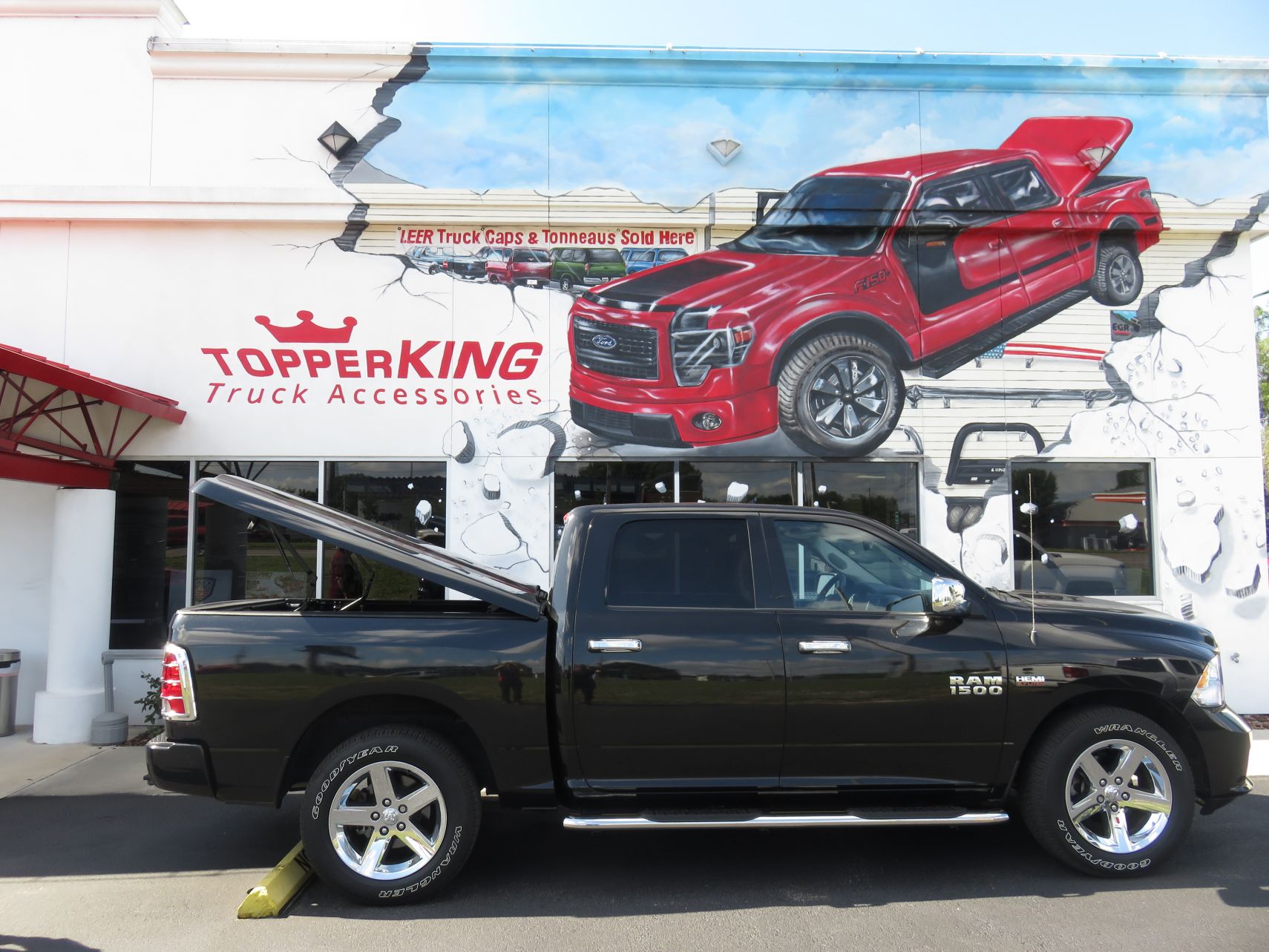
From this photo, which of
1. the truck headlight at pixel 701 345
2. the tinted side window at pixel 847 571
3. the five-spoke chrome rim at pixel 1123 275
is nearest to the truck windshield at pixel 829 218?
the truck headlight at pixel 701 345

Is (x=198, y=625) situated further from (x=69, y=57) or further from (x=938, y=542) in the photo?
(x=69, y=57)

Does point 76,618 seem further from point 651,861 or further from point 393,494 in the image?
point 651,861

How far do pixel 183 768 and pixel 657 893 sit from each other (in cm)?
248

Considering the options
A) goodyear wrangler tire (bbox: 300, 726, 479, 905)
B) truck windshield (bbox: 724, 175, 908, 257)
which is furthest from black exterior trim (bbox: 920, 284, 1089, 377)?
goodyear wrangler tire (bbox: 300, 726, 479, 905)

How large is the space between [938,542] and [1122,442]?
2353 mm

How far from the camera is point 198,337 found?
9.43 m

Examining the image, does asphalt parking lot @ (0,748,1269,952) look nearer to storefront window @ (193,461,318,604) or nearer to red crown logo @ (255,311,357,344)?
storefront window @ (193,461,318,604)

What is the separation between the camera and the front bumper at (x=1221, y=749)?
15.6 feet

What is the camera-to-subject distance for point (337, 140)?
9.58 meters

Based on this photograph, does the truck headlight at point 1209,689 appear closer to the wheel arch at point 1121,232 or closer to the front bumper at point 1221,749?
the front bumper at point 1221,749

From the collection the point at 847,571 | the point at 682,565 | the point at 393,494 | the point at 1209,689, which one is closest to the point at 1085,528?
the point at 1209,689

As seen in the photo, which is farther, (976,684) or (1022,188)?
(1022,188)

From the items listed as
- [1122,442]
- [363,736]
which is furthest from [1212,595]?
[363,736]

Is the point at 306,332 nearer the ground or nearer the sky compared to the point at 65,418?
nearer the sky
